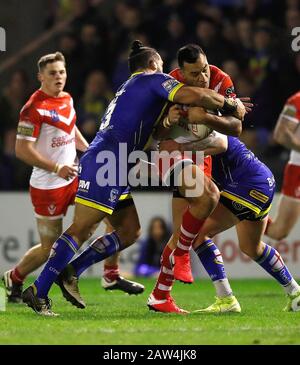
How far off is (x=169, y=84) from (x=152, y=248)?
18.7 feet

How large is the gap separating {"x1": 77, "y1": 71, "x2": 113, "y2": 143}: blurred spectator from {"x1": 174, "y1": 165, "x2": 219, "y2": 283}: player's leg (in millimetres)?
7046

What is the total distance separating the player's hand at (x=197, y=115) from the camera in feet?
26.2

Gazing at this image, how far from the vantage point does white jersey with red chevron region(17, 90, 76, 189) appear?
9867mm

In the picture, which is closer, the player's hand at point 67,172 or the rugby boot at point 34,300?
the rugby boot at point 34,300

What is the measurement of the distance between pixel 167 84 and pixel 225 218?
1.35 m

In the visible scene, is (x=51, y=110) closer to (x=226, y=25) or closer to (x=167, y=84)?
(x=167, y=84)

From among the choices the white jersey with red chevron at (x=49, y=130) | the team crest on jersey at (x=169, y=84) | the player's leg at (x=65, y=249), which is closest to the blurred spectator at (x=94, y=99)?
the white jersey with red chevron at (x=49, y=130)

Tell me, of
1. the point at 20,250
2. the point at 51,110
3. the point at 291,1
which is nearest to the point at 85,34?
the point at 291,1

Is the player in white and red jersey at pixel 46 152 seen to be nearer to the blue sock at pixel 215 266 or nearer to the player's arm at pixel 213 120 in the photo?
the blue sock at pixel 215 266

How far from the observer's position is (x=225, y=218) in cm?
876

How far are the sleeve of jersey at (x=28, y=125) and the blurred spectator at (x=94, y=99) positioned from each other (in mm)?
5296

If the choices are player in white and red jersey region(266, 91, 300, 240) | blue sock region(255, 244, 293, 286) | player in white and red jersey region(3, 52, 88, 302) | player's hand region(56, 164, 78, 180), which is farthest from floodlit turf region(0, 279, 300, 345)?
player in white and red jersey region(266, 91, 300, 240)

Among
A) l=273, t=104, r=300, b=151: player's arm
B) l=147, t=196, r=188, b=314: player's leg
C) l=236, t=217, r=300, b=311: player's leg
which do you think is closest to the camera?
l=147, t=196, r=188, b=314: player's leg

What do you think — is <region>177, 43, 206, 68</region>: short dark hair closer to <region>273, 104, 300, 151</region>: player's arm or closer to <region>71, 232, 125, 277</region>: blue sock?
<region>71, 232, 125, 277</region>: blue sock
